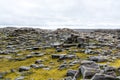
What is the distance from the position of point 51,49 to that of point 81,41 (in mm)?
7217

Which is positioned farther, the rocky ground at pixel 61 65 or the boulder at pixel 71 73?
the boulder at pixel 71 73

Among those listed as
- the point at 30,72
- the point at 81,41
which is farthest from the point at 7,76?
the point at 81,41

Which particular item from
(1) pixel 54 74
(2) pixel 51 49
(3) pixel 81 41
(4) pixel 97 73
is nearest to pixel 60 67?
(1) pixel 54 74

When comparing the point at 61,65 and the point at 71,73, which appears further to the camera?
the point at 61,65

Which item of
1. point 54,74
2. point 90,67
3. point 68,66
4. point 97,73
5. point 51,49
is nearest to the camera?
point 97,73

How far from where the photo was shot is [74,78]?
30.7 meters

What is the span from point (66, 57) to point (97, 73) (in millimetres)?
16321

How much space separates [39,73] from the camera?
37188 mm

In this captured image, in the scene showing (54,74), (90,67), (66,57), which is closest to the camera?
(90,67)

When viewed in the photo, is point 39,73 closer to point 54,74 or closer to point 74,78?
point 54,74

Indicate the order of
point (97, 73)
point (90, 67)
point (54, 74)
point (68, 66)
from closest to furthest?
1. point (97, 73)
2. point (90, 67)
3. point (54, 74)
4. point (68, 66)

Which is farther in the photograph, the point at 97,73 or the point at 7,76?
the point at 7,76

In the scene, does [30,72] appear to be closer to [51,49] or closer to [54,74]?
[54,74]

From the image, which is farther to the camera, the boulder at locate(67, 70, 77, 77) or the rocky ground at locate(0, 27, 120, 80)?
the boulder at locate(67, 70, 77, 77)
